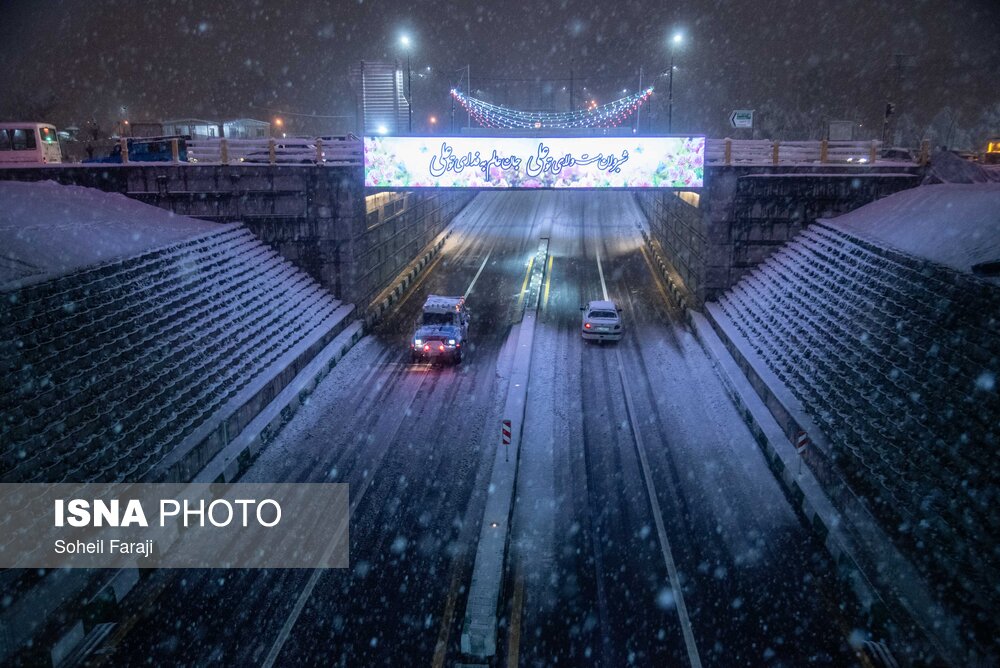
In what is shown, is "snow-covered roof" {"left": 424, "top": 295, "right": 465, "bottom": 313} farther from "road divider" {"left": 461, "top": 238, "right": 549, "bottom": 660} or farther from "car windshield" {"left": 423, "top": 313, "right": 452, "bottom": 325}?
"road divider" {"left": 461, "top": 238, "right": 549, "bottom": 660}

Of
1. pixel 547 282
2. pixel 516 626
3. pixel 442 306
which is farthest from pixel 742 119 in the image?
pixel 516 626

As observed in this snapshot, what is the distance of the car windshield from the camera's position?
85.1 feet

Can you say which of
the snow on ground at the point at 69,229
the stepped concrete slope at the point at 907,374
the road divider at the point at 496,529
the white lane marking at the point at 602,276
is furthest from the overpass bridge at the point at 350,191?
the road divider at the point at 496,529

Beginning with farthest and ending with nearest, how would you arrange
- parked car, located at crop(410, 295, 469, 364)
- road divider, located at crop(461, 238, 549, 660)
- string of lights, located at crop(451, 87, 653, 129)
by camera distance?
string of lights, located at crop(451, 87, 653, 129), parked car, located at crop(410, 295, 469, 364), road divider, located at crop(461, 238, 549, 660)

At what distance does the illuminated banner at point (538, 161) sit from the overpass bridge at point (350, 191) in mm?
776

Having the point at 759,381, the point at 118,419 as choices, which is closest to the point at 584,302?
the point at 759,381

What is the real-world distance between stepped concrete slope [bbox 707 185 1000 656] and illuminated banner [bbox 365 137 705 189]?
5.81 m

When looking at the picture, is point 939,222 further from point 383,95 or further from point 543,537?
point 383,95

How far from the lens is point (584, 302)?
32.7m

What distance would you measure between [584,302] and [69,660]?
24.8 metres

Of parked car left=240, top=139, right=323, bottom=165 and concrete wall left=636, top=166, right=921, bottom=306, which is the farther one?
parked car left=240, top=139, right=323, bottom=165

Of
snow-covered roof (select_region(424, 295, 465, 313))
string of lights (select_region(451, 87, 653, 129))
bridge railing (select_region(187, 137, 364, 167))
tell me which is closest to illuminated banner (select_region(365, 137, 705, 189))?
bridge railing (select_region(187, 137, 364, 167))

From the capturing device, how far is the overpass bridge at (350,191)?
27766 mm

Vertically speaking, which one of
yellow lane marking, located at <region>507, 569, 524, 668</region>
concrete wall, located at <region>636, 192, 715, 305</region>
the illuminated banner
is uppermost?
the illuminated banner
